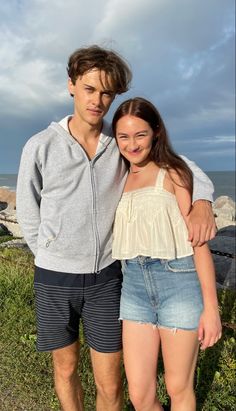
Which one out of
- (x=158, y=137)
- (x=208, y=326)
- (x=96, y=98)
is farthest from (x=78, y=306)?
(x=96, y=98)

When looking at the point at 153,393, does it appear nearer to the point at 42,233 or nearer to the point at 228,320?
the point at 42,233

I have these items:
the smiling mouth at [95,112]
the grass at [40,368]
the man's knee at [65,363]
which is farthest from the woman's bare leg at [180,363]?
the smiling mouth at [95,112]

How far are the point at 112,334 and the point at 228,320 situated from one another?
2.60 metres

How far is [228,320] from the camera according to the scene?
532 cm

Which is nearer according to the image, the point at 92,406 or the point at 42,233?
the point at 42,233

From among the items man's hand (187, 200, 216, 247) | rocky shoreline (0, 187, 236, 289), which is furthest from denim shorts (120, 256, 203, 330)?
rocky shoreline (0, 187, 236, 289)

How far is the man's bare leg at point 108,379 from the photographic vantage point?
3.14 metres

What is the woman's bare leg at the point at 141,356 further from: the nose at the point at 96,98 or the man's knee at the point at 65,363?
the nose at the point at 96,98

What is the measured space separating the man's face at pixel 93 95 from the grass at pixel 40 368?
249 centimetres

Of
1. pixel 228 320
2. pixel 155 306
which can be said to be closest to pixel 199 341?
pixel 155 306

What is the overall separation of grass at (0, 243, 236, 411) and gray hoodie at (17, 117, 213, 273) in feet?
5.36

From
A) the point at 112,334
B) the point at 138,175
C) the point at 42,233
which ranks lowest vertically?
the point at 112,334

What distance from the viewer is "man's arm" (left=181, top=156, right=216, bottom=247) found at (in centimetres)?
276

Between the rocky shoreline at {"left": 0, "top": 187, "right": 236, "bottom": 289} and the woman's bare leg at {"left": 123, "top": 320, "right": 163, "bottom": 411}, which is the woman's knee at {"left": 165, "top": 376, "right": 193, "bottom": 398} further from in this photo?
the rocky shoreline at {"left": 0, "top": 187, "right": 236, "bottom": 289}
